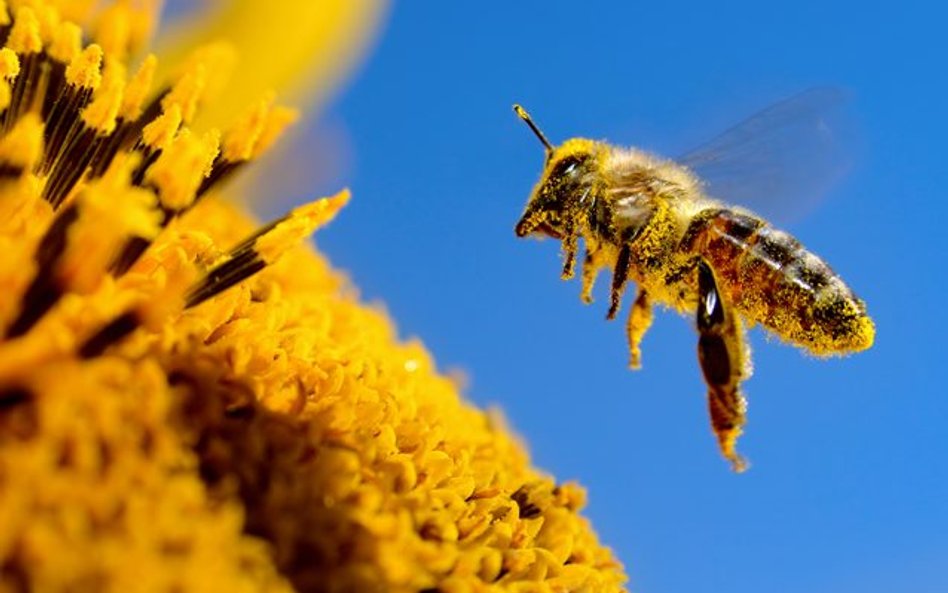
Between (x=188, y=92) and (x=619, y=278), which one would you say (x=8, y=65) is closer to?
(x=188, y=92)

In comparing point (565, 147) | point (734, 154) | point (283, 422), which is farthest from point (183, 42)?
point (283, 422)

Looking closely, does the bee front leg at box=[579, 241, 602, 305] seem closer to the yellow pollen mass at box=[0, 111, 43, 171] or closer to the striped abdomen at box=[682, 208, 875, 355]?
the striped abdomen at box=[682, 208, 875, 355]

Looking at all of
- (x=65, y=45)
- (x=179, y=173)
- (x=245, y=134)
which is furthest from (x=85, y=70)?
(x=179, y=173)

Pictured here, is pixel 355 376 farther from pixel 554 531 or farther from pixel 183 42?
pixel 183 42

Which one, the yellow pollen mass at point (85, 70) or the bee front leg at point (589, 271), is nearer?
the yellow pollen mass at point (85, 70)

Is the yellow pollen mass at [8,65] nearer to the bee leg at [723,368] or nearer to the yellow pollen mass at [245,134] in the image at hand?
the yellow pollen mass at [245,134]

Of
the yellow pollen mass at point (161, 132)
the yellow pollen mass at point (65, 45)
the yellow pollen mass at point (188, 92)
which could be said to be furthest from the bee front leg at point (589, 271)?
the yellow pollen mass at point (65, 45)

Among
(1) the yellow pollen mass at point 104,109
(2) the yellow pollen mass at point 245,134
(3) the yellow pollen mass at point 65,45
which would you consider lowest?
(1) the yellow pollen mass at point 104,109

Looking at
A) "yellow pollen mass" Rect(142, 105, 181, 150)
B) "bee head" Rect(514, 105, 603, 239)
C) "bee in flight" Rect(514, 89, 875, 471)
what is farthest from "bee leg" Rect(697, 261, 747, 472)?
"yellow pollen mass" Rect(142, 105, 181, 150)
